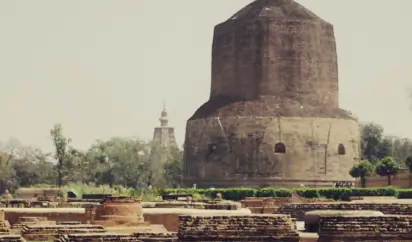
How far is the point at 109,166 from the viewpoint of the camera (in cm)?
6431

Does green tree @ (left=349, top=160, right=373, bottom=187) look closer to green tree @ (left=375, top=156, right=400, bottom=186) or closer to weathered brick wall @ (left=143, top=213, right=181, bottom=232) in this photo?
green tree @ (left=375, top=156, right=400, bottom=186)

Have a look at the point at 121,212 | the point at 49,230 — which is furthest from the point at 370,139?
the point at 49,230

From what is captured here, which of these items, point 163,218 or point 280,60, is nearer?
point 163,218

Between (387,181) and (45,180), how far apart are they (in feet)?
79.7

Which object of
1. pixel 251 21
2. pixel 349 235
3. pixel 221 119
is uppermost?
pixel 251 21

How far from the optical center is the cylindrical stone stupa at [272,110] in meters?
48.2

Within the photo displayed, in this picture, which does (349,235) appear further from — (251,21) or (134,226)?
(251,21)

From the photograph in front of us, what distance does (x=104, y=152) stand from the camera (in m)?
65.6

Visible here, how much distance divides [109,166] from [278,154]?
18.2 meters

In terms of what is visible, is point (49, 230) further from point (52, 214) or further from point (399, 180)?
point (399, 180)

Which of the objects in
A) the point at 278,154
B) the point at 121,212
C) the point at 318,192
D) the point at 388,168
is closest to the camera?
the point at 121,212

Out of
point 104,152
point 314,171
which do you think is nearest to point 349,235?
point 314,171

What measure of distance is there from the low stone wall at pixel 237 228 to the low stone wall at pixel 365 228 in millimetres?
351

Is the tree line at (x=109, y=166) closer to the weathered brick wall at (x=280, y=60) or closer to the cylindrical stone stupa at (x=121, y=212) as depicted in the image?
the weathered brick wall at (x=280, y=60)
